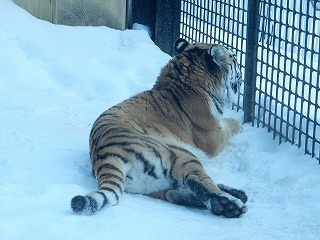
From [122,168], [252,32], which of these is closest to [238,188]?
[122,168]

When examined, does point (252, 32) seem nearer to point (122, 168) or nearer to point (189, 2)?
point (189, 2)

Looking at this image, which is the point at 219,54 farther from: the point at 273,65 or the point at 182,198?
the point at 182,198

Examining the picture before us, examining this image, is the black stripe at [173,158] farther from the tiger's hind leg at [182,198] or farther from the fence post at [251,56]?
the fence post at [251,56]

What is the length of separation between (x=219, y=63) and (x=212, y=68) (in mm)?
60

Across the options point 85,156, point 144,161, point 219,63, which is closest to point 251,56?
point 219,63

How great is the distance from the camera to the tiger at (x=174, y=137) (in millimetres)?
4234

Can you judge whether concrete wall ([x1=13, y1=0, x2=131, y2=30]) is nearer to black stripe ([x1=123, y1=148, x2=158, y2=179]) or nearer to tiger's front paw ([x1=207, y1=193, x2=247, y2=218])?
black stripe ([x1=123, y1=148, x2=158, y2=179])

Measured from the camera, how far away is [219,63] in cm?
541

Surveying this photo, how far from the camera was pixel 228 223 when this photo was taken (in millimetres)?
4109

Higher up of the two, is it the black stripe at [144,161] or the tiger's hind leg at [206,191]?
the black stripe at [144,161]

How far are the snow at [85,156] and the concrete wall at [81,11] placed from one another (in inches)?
5.7

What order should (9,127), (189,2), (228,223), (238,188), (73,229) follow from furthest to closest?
(189,2)
(9,127)
(238,188)
(228,223)
(73,229)

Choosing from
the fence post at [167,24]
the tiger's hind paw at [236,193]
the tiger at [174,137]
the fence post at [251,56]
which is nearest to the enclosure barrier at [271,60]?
the fence post at [251,56]

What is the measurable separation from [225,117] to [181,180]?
180 cm
